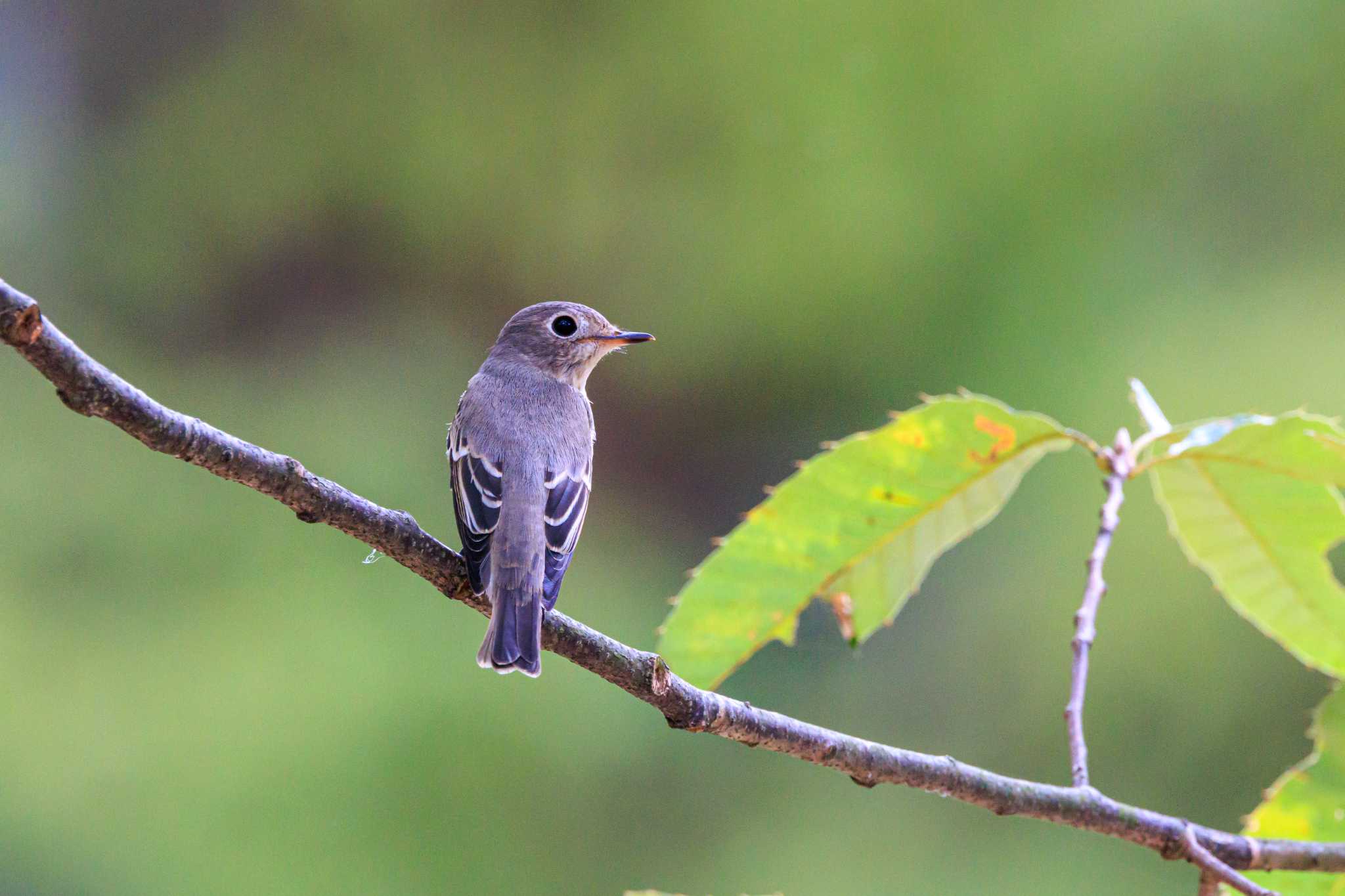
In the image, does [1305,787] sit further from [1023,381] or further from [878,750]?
[1023,381]

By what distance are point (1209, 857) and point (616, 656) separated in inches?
35.1

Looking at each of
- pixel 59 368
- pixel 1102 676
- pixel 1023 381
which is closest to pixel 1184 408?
pixel 1023 381

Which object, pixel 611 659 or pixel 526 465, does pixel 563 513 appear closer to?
pixel 526 465

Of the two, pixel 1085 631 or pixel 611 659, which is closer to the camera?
pixel 611 659

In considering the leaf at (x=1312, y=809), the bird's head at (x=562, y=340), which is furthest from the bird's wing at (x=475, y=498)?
the leaf at (x=1312, y=809)

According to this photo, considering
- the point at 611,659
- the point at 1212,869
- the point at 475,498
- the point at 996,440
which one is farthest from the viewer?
the point at 475,498

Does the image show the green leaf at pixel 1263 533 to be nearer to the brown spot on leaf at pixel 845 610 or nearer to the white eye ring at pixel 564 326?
the brown spot on leaf at pixel 845 610

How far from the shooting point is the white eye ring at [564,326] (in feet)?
9.64

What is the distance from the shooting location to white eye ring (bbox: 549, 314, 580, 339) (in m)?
2.94

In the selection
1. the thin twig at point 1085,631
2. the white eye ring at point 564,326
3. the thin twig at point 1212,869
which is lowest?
the thin twig at point 1212,869

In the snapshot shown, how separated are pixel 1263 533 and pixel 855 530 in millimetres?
718

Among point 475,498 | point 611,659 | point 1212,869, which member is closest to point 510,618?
point 611,659

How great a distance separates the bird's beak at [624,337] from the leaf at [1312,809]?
1475 mm

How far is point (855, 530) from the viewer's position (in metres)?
2.03
